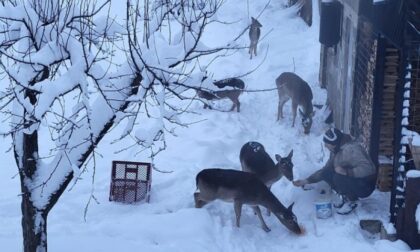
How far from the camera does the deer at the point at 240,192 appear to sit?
11148mm

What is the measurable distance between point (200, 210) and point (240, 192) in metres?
0.76

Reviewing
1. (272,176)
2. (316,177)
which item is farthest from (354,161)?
(272,176)

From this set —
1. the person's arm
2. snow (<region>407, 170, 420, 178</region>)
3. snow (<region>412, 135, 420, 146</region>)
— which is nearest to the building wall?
the person's arm

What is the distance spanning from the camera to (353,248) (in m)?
9.96

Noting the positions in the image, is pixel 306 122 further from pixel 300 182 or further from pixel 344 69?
pixel 300 182

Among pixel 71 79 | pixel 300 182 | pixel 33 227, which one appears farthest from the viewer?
pixel 300 182

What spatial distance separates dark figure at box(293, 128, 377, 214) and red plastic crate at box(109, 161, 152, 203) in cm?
283

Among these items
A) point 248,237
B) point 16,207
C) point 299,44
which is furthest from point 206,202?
point 299,44

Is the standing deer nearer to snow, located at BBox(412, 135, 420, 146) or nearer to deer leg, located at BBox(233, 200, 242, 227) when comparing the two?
deer leg, located at BBox(233, 200, 242, 227)

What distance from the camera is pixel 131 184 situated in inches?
481

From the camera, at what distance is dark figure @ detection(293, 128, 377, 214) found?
11.1 m

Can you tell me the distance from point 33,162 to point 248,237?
3.89 m

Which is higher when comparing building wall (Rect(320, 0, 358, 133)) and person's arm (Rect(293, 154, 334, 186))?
building wall (Rect(320, 0, 358, 133))

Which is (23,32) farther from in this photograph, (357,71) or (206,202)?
(357,71)
